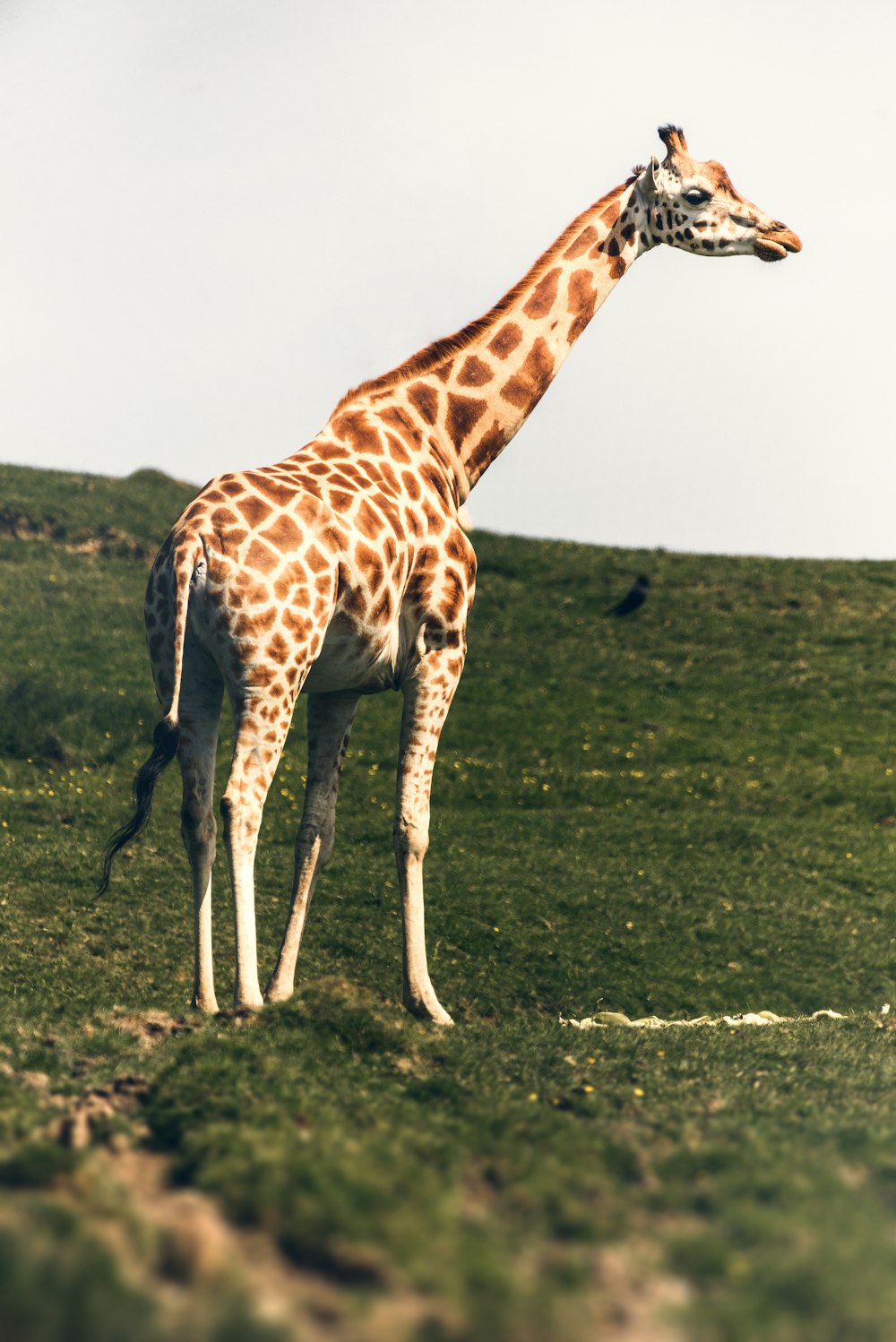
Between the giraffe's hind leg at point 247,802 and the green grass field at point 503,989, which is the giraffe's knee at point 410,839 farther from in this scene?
the giraffe's hind leg at point 247,802

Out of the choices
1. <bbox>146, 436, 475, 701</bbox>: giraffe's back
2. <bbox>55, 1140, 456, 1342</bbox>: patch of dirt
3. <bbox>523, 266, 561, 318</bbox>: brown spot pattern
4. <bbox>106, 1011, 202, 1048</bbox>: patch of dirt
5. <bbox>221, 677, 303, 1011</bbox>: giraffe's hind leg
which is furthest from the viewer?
<bbox>523, 266, 561, 318</bbox>: brown spot pattern

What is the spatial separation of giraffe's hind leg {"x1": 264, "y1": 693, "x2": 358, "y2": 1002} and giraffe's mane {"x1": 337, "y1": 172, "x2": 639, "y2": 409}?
2.94 meters

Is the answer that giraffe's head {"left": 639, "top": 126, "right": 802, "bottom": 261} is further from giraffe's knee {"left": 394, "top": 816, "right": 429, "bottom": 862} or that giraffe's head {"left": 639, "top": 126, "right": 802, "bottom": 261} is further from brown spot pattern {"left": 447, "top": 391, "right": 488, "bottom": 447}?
giraffe's knee {"left": 394, "top": 816, "right": 429, "bottom": 862}

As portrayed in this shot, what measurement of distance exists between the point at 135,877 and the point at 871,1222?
12915mm

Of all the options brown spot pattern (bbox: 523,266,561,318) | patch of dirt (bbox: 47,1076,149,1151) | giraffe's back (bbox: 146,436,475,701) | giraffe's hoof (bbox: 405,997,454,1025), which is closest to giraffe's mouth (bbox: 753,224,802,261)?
brown spot pattern (bbox: 523,266,561,318)

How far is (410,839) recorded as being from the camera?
10742 millimetres

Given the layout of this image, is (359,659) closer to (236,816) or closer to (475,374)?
(236,816)

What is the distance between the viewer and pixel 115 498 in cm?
3525

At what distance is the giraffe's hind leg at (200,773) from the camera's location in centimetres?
1009

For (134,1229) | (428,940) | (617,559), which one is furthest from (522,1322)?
(617,559)

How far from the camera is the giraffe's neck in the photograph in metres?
11.9

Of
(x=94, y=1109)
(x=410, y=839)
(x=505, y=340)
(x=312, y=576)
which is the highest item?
(x=505, y=340)

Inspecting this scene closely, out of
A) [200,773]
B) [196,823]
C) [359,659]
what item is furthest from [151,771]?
[359,659]

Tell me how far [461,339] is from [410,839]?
4988 mm
